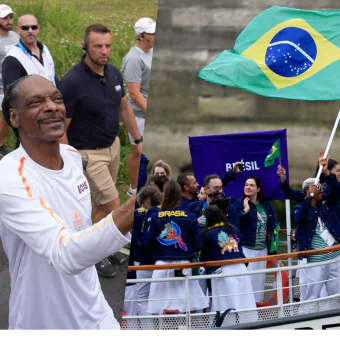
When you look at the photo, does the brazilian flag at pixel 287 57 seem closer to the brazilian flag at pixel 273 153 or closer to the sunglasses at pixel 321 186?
the brazilian flag at pixel 273 153

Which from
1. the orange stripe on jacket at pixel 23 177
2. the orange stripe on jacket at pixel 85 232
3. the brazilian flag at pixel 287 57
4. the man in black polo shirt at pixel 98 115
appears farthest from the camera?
the brazilian flag at pixel 287 57

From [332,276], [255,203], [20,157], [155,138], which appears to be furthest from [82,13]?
[332,276]

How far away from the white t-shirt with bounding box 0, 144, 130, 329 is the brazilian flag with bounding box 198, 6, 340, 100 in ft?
2.16

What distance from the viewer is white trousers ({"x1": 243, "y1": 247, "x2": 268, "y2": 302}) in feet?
6.35

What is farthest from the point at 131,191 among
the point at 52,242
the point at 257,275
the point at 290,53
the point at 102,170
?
the point at 290,53

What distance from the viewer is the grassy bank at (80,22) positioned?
170 cm

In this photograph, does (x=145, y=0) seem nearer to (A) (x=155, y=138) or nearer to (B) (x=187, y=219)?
(A) (x=155, y=138)

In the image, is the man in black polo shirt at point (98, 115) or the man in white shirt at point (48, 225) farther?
the man in black polo shirt at point (98, 115)

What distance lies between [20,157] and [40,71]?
0.34 meters

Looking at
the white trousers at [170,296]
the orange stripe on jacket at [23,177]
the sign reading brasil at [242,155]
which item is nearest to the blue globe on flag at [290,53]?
the sign reading brasil at [242,155]

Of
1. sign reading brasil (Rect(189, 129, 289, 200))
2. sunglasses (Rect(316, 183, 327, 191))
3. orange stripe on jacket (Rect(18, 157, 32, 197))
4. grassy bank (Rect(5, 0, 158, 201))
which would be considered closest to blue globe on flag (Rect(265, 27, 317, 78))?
sign reading brasil (Rect(189, 129, 289, 200))

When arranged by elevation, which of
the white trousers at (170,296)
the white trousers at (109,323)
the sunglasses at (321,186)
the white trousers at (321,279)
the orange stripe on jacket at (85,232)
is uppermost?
the sunglasses at (321,186)

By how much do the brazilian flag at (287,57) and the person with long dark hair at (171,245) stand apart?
1.45 ft

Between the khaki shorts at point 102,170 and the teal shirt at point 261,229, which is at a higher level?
the khaki shorts at point 102,170
